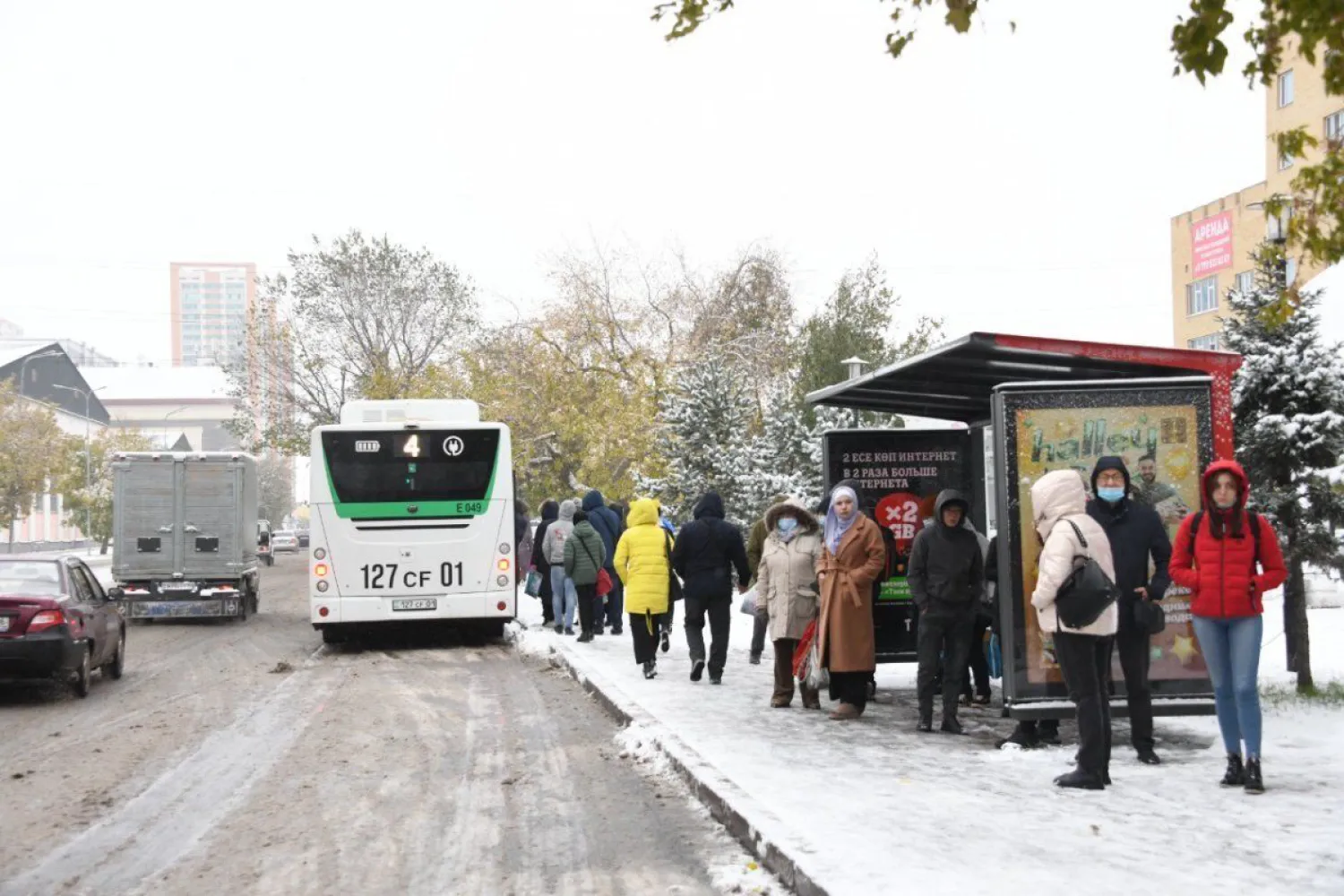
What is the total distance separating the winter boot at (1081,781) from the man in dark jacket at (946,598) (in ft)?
7.85

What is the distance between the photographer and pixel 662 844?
7344mm

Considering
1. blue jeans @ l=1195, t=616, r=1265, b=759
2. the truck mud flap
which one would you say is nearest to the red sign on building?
the truck mud flap

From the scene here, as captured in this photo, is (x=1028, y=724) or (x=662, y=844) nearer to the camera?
(x=662, y=844)

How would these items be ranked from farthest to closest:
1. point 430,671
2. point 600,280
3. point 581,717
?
point 600,280, point 430,671, point 581,717

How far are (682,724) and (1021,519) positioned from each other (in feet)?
9.56

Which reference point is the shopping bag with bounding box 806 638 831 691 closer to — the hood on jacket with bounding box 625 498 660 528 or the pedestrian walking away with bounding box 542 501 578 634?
the hood on jacket with bounding box 625 498 660 528

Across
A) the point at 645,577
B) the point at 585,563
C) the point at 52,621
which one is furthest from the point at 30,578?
the point at 585,563

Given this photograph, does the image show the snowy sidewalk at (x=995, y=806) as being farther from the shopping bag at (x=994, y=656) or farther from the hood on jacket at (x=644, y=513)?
the hood on jacket at (x=644, y=513)

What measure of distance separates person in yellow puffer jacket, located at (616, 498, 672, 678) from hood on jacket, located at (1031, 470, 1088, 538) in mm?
6664

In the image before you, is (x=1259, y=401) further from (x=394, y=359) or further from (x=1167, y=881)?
(x=394, y=359)

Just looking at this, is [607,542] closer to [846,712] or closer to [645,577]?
[645,577]

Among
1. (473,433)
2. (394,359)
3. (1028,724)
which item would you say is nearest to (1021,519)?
(1028,724)

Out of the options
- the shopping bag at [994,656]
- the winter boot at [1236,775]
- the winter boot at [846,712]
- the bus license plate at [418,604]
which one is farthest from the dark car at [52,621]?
the winter boot at [1236,775]

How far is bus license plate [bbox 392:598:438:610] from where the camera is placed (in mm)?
19656
